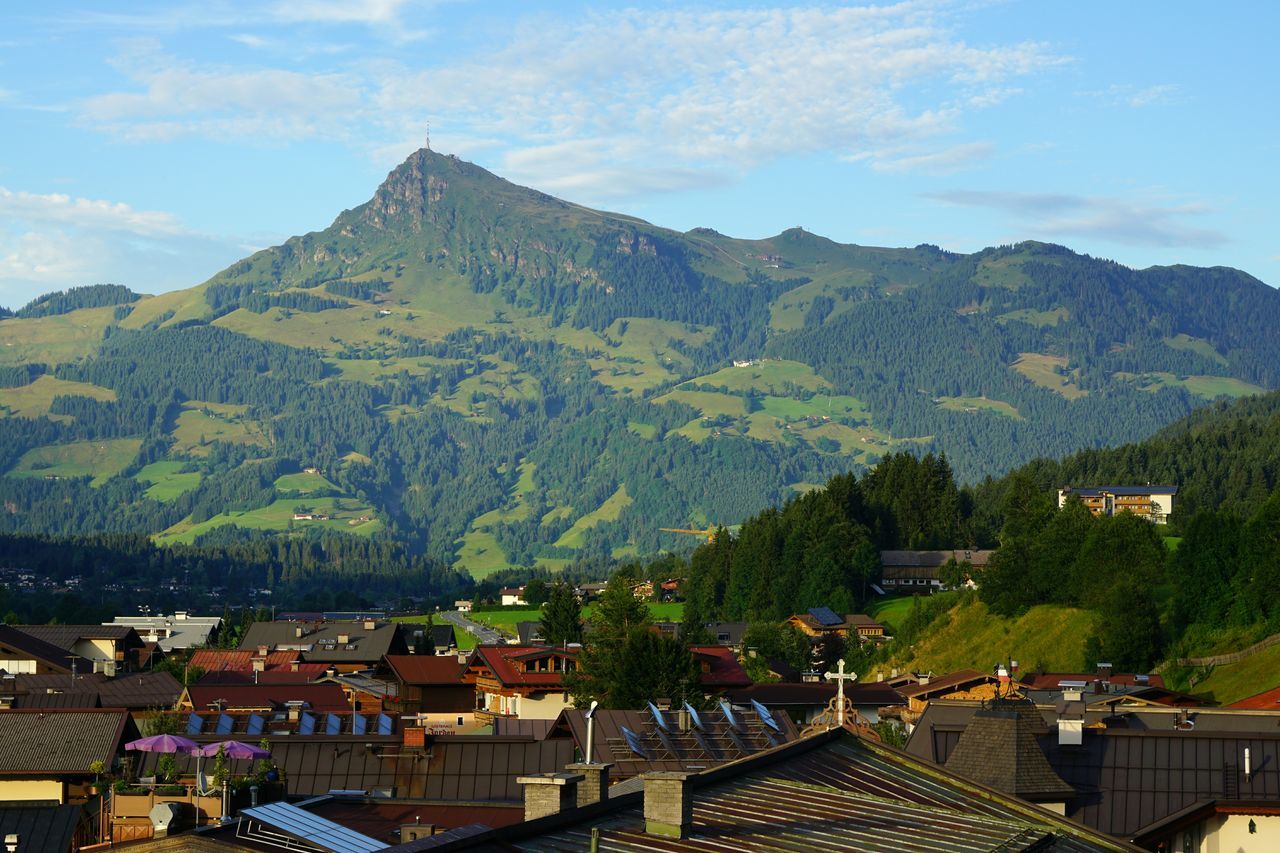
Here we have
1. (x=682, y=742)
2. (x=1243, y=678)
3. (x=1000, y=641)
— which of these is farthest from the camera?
(x=1000, y=641)

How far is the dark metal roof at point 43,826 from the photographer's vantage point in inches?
1497

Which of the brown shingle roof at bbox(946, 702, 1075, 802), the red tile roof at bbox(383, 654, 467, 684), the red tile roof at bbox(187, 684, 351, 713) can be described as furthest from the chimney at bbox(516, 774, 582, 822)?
the red tile roof at bbox(383, 654, 467, 684)

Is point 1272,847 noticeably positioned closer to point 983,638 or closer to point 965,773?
point 965,773

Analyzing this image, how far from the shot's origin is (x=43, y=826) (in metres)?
39.0

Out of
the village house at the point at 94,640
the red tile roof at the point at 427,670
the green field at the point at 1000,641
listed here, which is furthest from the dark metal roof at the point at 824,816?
the village house at the point at 94,640

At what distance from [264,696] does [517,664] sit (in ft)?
51.0

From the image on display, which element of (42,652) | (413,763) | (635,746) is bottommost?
(42,652)

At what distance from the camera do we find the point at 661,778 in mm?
25109

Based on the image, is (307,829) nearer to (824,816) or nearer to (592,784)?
(592,784)

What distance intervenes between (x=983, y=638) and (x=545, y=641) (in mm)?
35375

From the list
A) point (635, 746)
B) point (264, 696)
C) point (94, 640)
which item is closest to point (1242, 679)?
point (264, 696)

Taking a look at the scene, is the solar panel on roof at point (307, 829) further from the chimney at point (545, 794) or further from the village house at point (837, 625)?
the village house at point (837, 625)

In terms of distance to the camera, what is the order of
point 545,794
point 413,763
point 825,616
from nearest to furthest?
point 545,794 → point 413,763 → point 825,616

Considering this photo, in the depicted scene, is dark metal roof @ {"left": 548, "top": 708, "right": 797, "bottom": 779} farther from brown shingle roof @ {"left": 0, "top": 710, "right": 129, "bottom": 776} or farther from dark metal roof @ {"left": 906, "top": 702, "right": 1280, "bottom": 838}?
brown shingle roof @ {"left": 0, "top": 710, "right": 129, "bottom": 776}
